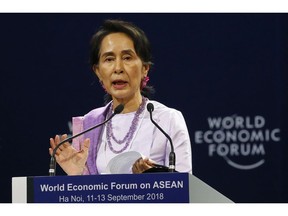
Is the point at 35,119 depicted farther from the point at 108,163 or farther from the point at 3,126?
the point at 108,163

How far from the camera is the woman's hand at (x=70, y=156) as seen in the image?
3.36 metres

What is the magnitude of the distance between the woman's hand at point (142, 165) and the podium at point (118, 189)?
0.46 m

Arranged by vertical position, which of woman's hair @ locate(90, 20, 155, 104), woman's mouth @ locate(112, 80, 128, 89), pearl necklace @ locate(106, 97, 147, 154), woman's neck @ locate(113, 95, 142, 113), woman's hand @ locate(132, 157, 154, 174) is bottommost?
woman's hand @ locate(132, 157, 154, 174)

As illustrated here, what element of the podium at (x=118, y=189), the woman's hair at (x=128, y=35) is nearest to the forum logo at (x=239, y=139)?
the woman's hair at (x=128, y=35)

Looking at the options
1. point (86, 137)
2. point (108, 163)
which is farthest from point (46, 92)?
point (108, 163)

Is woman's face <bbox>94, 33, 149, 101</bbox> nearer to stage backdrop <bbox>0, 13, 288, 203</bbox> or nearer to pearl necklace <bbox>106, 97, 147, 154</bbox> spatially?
pearl necklace <bbox>106, 97, 147, 154</bbox>

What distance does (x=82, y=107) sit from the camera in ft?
15.6

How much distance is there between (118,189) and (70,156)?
2.92ft

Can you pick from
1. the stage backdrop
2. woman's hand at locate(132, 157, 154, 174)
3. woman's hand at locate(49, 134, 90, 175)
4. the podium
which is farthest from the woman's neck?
the podium

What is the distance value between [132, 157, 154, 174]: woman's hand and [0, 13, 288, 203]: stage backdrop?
1562 mm

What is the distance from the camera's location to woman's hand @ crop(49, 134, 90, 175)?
3355 mm

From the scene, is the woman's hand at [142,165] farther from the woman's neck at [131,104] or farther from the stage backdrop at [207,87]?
the stage backdrop at [207,87]

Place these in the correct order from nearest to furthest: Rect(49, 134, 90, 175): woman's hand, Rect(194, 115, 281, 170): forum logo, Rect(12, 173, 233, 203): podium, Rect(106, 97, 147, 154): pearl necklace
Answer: Rect(12, 173, 233, 203): podium < Rect(49, 134, 90, 175): woman's hand < Rect(106, 97, 147, 154): pearl necklace < Rect(194, 115, 281, 170): forum logo

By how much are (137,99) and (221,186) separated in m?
1.17
